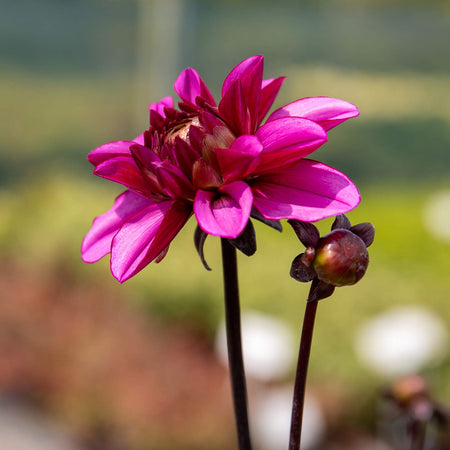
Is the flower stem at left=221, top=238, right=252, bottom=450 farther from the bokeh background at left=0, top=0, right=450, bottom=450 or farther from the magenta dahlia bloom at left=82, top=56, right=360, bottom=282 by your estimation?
the bokeh background at left=0, top=0, right=450, bottom=450

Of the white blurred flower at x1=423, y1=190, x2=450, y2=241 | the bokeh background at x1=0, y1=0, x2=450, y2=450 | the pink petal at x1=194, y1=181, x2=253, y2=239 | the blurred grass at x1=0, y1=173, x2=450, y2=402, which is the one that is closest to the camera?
the pink petal at x1=194, y1=181, x2=253, y2=239

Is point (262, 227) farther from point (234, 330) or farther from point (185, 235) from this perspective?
point (234, 330)

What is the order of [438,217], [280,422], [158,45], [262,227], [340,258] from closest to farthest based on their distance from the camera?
[340,258], [280,422], [262,227], [438,217], [158,45]

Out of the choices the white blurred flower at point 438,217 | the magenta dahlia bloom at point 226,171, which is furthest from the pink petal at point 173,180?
the white blurred flower at point 438,217

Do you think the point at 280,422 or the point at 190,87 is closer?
the point at 190,87

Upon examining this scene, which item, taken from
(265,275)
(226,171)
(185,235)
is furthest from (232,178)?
(185,235)

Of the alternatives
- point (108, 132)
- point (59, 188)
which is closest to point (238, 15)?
point (108, 132)

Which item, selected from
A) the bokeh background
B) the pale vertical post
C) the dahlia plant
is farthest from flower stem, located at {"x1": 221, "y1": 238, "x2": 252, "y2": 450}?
the pale vertical post

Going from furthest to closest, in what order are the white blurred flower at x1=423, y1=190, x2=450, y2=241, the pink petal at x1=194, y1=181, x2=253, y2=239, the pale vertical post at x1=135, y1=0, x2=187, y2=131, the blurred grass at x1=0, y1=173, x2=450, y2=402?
1. the pale vertical post at x1=135, y1=0, x2=187, y2=131
2. the white blurred flower at x1=423, y1=190, x2=450, y2=241
3. the blurred grass at x1=0, y1=173, x2=450, y2=402
4. the pink petal at x1=194, y1=181, x2=253, y2=239
